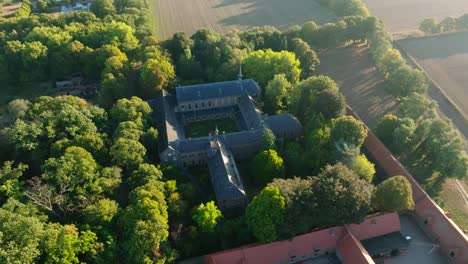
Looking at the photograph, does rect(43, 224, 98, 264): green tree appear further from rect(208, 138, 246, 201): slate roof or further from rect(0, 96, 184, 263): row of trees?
rect(208, 138, 246, 201): slate roof

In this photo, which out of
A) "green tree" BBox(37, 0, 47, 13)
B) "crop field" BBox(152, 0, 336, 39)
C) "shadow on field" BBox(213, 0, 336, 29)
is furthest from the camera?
"green tree" BBox(37, 0, 47, 13)

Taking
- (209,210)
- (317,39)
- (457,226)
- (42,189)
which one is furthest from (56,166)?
(317,39)

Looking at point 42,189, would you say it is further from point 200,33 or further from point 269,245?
point 200,33

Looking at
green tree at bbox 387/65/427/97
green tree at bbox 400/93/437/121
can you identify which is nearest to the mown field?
green tree at bbox 387/65/427/97

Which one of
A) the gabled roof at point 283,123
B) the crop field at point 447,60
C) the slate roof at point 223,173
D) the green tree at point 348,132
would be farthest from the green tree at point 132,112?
the crop field at point 447,60

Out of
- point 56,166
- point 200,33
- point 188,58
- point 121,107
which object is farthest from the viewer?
point 200,33
